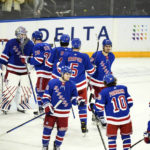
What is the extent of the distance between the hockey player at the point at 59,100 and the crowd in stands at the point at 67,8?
632 cm

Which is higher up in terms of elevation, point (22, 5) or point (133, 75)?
point (22, 5)

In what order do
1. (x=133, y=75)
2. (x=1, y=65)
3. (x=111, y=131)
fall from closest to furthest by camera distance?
(x=111, y=131)
(x=1, y=65)
(x=133, y=75)

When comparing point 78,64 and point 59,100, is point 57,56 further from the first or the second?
point 59,100

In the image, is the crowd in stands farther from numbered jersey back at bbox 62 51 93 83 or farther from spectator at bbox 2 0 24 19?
numbered jersey back at bbox 62 51 93 83

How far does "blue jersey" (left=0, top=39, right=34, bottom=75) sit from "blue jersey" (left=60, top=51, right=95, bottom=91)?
43.8 inches

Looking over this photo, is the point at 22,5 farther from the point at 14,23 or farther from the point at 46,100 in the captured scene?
the point at 46,100

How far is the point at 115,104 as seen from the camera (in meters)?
5.47

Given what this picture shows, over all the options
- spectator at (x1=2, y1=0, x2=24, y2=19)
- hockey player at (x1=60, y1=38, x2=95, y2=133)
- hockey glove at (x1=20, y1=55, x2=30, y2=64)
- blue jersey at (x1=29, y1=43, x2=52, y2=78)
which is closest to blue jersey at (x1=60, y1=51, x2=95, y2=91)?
hockey player at (x1=60, y1=38, x2=95, y2=133)

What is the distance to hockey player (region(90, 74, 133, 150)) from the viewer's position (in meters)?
5.48

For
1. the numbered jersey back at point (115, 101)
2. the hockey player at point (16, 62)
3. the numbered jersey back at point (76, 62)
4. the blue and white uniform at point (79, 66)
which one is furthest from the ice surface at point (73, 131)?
the numbered jersey back at point (115, 101)

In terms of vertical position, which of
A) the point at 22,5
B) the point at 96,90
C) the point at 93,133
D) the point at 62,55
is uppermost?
the point at 22,5

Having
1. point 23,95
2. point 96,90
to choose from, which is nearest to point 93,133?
point 96,90

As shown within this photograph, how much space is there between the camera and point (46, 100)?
18.5 feet

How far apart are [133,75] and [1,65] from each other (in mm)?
4305
